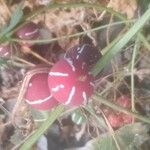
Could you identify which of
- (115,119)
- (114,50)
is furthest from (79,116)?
(114,50)

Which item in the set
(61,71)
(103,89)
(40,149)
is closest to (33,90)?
(61,71)

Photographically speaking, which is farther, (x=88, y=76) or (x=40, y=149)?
(x=40, y=149)

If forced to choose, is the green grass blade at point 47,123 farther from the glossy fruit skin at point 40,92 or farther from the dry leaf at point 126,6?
the dry leaf at point 126,6

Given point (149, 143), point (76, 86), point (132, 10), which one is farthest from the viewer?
point (149, 143)

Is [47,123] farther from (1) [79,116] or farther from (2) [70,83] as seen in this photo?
(1) [79,116]

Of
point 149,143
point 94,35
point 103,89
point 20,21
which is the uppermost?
point 20,21

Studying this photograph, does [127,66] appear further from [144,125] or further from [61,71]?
[61,71]
